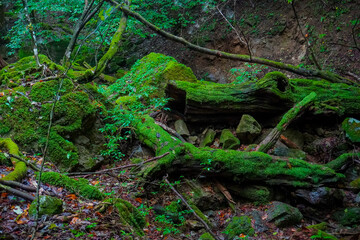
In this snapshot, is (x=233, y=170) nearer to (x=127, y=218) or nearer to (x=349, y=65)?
(x=127, y=218)

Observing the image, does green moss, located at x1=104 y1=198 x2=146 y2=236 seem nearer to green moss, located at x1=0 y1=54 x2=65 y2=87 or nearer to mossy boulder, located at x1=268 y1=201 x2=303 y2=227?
mossy boulder, located at x1=268 y1=201 x2=303 y2=227

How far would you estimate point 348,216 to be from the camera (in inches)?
194

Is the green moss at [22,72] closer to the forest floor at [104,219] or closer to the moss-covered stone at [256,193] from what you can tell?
the forest floor at [104,219]

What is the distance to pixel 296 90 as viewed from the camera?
7352mm

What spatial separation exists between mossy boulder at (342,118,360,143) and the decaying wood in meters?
0.98

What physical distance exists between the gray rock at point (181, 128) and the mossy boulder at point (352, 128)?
13.1 feet

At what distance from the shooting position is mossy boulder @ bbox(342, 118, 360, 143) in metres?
6.36

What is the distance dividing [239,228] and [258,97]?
360 cm

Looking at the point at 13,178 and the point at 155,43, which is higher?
the point at 155,43

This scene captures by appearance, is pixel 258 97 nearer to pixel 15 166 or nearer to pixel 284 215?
pixel 284 215

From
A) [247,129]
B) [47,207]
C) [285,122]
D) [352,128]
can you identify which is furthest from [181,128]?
[47,207]

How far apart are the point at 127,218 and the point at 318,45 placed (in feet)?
35.3

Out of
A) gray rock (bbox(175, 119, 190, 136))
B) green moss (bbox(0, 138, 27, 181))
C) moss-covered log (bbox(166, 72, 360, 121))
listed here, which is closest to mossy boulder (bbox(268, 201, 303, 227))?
moss-covered log (bbox(166, 72, 360, 121))

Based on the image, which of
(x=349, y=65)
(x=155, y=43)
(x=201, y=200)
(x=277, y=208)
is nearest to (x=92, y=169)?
(x=201, y=200)
